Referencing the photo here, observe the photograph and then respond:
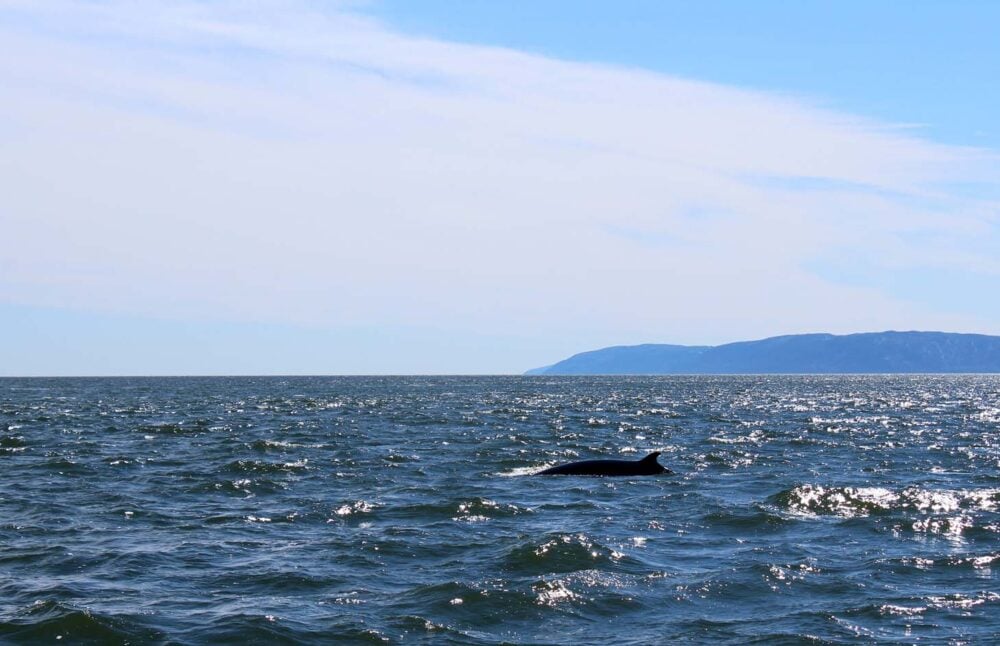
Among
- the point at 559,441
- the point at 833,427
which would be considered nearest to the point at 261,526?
the point at 559,441

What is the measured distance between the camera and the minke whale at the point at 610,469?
32.2 meters

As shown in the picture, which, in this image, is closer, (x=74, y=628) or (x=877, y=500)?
(x=74, y=628)

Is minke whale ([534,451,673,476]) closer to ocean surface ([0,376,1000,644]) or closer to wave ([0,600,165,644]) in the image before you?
ocean surface ([0,376,1000,644])

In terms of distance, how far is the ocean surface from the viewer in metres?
14.8

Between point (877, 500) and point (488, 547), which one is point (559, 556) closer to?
point (488, 547)

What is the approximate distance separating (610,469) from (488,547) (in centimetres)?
1282

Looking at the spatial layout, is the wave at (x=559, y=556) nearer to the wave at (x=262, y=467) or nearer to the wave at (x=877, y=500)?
the wave at (x=877, y=500)

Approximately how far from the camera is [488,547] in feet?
65.8

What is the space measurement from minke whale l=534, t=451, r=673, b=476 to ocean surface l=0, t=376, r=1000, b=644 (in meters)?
1.05

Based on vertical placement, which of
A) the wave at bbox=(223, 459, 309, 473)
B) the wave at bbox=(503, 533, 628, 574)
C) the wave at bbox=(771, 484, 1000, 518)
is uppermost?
the wave at bbox=(223, 459, 309, 473)

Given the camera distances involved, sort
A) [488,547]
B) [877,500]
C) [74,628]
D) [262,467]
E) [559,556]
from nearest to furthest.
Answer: [74,628]
[559,556]
[488,547]
[877,500]
[262,467]

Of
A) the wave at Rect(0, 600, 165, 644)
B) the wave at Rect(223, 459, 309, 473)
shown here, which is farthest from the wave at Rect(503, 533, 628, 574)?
the wave at Rect(223, 459, 309, 473)

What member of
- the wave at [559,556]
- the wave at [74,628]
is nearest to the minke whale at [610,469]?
the wave at [559,556]

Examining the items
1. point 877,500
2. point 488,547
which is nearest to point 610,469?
point 877,500
